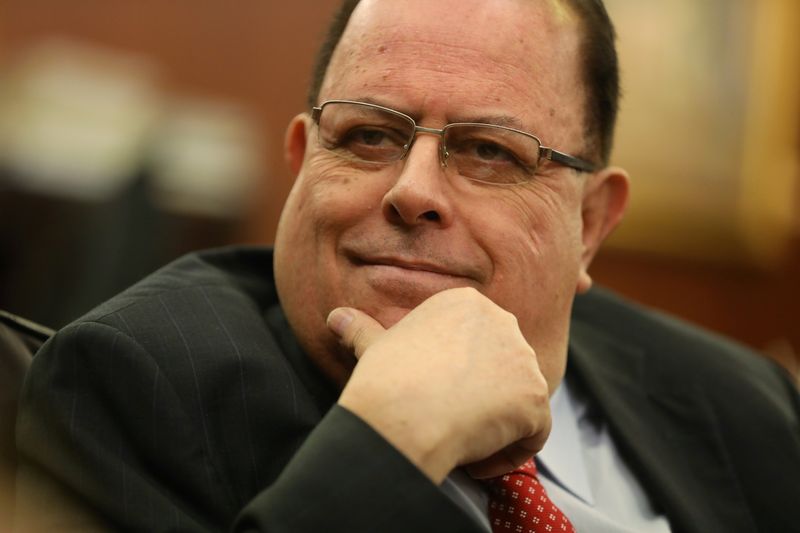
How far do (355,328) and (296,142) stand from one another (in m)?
0.66

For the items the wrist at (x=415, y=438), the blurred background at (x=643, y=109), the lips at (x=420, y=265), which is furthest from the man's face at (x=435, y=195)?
the blurred background at (x=643, y=109)

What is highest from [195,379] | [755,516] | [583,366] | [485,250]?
[485,250]

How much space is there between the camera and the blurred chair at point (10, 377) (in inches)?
56.7

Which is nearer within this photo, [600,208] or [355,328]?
[355,328]

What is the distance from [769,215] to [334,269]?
388 centimetres

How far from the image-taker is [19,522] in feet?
4.44

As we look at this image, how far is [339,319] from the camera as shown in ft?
5.34

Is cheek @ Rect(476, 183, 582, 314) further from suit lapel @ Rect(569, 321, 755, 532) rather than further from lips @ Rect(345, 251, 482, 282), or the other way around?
suit lapel @ Rect(569, 321, 755, 532)

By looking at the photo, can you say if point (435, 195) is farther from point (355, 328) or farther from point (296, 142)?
point (296, 142)

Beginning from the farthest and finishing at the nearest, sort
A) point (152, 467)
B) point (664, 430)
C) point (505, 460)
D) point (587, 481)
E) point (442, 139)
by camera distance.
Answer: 1. point (664, 430)
2. point (587, 481)
3. point (442, 139)
4. point (505, 460)
5. point (152, 467)

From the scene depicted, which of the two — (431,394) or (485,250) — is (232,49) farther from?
(431,394)

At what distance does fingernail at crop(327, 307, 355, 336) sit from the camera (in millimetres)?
1616

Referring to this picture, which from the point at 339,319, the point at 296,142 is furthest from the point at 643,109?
the point at 339,319

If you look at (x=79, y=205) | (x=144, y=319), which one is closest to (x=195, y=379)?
(x=144, y=319)
